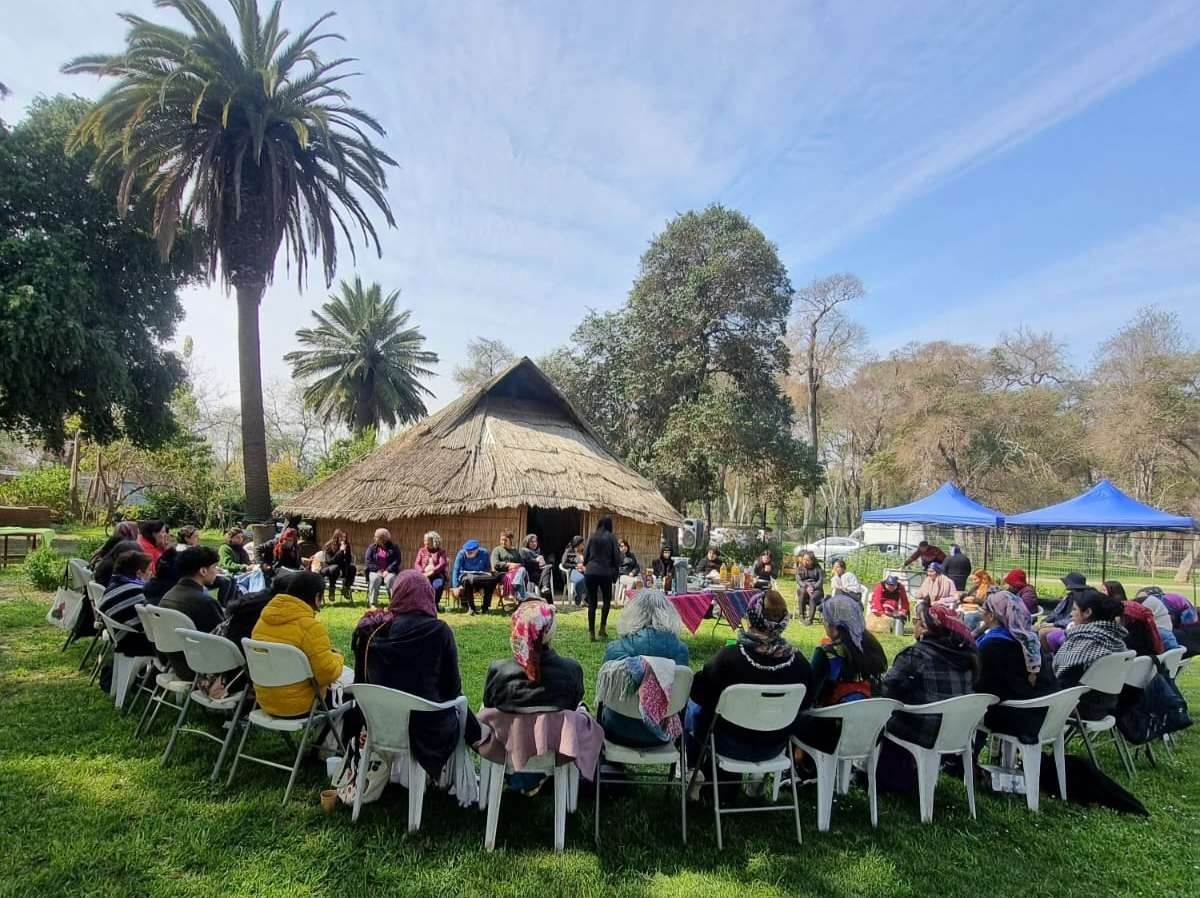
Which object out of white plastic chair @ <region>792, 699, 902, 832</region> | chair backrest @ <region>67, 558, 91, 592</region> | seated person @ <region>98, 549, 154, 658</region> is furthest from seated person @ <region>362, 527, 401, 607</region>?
white plastic chair @ <region>792, 699, 902, 832</region>

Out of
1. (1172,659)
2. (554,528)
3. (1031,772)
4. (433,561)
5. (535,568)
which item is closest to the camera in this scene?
(1031,772)

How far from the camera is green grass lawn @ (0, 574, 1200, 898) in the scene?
124 inches

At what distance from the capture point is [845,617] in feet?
13.6

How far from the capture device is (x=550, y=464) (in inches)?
640

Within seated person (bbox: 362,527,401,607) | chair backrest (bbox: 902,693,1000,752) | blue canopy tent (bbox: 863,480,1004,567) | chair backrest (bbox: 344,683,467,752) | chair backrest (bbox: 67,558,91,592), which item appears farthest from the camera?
blue canopy tent (bbox: 863,480,1004,567)

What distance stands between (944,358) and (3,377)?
3728 cm

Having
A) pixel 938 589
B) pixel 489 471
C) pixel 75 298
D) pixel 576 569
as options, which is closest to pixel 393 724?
pixel 938 589

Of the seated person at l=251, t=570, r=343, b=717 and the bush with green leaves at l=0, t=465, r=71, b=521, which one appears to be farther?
the bush with green leaves at l=0, t=465, r=71, b=521

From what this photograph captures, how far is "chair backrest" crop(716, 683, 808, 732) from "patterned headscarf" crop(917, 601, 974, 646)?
3.85ft

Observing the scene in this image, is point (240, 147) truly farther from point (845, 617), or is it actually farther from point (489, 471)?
point (845, 617)

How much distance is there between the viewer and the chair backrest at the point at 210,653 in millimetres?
4020

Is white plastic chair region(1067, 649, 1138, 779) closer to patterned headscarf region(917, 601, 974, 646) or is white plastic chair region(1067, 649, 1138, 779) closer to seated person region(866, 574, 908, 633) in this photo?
patterned headscarf region(917, 601, 974, 646)

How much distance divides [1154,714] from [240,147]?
62.8ft

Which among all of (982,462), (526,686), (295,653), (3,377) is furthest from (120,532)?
(982,462)
